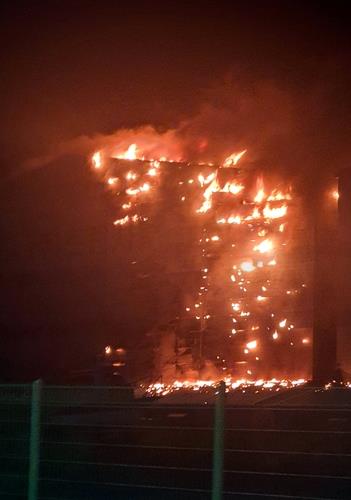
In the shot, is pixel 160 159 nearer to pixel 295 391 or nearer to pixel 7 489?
pixel 295 391

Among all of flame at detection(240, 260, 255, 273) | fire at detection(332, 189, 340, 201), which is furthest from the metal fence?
fire at detection(332, 189, 340, 201)

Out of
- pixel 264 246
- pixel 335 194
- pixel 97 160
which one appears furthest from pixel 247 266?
pixel 97 160

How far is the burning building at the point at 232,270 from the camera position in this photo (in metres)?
14.2

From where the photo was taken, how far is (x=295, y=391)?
12156mm

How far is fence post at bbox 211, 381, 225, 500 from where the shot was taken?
22.6ft

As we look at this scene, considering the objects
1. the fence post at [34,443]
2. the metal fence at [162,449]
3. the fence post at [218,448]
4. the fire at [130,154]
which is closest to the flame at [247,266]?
the fire at [130,154]

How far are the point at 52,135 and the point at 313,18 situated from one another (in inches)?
151

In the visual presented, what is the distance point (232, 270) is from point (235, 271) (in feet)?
Result: 0.17

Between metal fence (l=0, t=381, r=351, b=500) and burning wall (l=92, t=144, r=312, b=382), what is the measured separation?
6.06 metres

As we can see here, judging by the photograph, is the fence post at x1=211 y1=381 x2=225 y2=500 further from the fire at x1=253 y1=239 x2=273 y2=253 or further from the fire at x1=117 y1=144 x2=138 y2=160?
the fire at x1=253 y1=239 x2=273 y2=253

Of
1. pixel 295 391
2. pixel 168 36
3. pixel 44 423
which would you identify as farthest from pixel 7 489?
pixel 168 36

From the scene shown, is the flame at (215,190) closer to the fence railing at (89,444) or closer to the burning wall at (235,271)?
the burning wall at (235,271)

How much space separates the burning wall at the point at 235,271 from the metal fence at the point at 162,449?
6.06 meters

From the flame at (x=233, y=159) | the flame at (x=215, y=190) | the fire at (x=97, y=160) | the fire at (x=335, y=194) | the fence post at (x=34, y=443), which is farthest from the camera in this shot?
the fire at (x=335, y=194)
